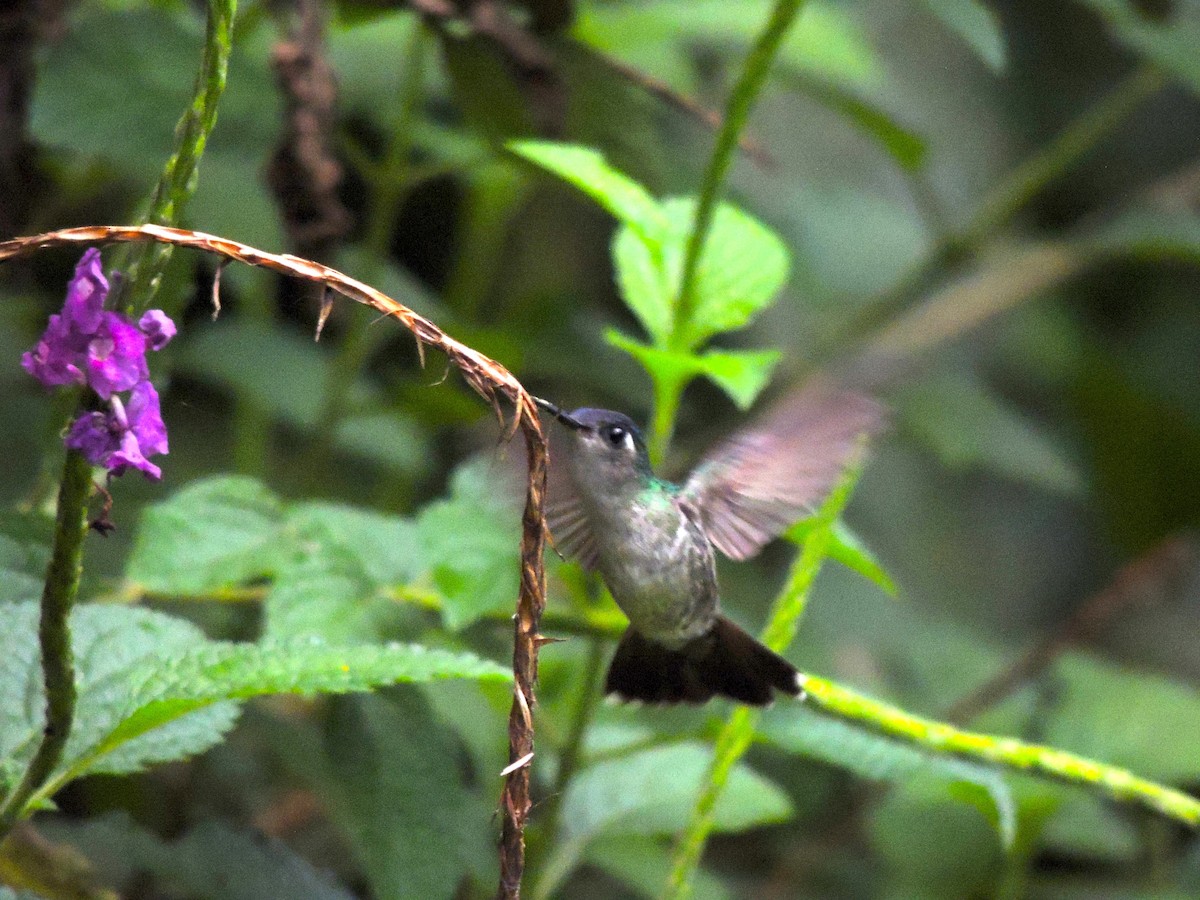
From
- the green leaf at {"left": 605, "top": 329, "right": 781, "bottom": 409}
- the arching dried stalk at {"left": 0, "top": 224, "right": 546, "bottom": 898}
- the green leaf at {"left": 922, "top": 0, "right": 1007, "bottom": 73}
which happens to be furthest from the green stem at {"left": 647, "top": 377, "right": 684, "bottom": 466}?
the green leaf at {"left": 922, "top": 0, "right": 1007, "bottom": 73}

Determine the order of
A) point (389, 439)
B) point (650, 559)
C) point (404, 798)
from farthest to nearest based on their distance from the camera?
point (389, 439) < point (404, 798) < point (650, 559)

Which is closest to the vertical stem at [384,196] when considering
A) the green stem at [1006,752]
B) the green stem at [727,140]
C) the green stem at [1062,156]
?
the green stem at [727,140]

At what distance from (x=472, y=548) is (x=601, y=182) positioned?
366mm

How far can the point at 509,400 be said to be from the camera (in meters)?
0.71

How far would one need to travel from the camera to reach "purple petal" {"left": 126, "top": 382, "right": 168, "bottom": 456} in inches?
24.8

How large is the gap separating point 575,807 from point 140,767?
2.39 feet

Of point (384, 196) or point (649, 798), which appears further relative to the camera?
point (384, 196)

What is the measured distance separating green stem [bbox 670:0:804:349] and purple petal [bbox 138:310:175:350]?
2.26ft

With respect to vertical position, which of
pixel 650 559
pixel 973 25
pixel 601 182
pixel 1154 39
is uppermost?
pixel 1154 39

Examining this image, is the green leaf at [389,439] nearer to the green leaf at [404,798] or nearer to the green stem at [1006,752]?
the green leaf at [404,798]

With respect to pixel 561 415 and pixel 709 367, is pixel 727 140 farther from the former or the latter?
pixel 561 415

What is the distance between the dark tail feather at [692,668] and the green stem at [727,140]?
0.28 meters

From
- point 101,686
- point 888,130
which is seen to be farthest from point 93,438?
point 888,130

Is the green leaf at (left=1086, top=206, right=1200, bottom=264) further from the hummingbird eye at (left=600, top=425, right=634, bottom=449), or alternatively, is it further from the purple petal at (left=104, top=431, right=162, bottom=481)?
the purple petal at (left=104, top=431, right=162, bottom=481)
